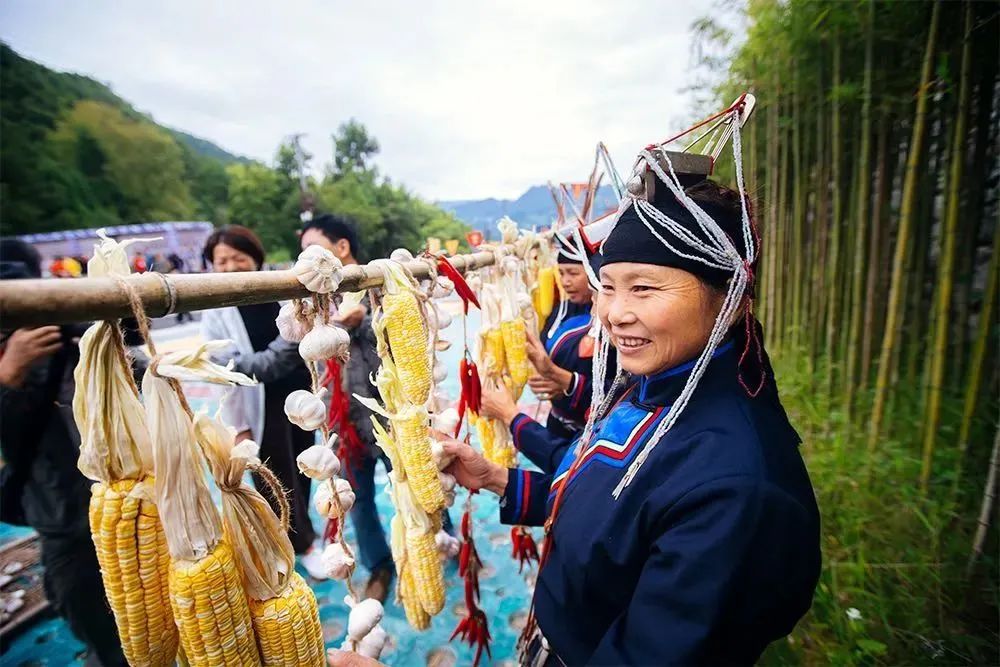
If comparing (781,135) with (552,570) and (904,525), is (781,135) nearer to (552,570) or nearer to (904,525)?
(904,525)

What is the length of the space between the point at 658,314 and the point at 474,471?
39.2 inches

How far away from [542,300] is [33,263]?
3.39 metres

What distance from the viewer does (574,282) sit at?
10.2 feet

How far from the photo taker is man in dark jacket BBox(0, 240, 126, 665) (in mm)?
1895

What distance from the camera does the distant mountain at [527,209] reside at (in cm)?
287

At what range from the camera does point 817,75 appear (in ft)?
11.9

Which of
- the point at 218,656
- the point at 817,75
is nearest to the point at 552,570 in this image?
the point at 218,656

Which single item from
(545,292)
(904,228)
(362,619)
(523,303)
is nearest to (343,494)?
(362,619)

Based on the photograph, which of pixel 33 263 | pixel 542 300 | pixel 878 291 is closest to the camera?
pixel 33 263

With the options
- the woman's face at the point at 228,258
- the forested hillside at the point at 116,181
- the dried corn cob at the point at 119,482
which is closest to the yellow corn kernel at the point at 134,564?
the dried corn cob at the point at 119,482

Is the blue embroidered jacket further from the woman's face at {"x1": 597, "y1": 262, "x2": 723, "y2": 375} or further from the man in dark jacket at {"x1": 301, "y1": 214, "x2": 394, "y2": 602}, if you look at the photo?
the man in dark jacket at {"x1": 301, "y1": 214, "x2": 394, "y2": 602}

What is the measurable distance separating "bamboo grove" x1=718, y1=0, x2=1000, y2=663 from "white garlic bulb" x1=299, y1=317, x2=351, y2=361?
154cm

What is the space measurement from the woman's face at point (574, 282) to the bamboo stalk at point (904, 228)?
6.63 ft

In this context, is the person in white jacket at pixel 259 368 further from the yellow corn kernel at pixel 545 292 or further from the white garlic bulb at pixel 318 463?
the yellow corn kernel at pixel 545 292
